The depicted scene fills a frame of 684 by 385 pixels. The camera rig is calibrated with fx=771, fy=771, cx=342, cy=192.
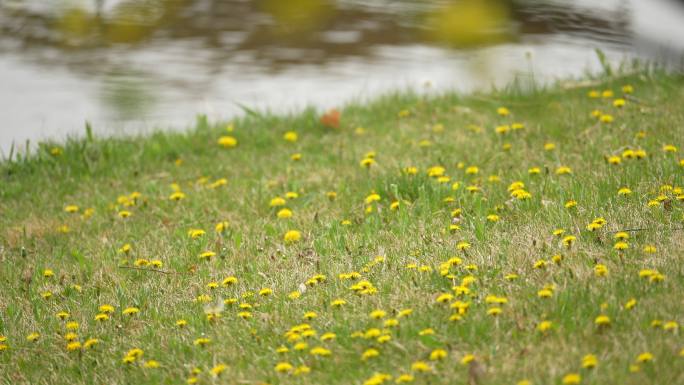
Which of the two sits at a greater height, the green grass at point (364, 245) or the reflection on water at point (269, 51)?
the reflection on water at point (269, 51)

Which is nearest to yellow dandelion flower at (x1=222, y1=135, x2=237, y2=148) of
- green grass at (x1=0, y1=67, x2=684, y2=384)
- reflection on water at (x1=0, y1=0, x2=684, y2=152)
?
green grass at (x1=0, y1=67, x2=684, y2=384)

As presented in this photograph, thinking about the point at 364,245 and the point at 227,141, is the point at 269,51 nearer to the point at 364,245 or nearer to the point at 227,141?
the point at 227,141

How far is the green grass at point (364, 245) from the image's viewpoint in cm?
271

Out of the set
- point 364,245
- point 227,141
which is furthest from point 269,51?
point 364,245

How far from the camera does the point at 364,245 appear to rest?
3.79m

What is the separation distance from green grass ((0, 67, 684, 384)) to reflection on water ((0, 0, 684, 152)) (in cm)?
76

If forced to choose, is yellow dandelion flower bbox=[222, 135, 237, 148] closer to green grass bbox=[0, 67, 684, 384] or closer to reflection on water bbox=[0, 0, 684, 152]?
green grass bbox=[0, 67, 684, 384]

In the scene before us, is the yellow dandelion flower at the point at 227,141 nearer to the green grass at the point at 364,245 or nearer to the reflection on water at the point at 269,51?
the green grass at the point at 364,245

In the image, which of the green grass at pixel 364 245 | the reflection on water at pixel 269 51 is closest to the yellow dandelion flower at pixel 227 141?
the green grass at pixel 364 245

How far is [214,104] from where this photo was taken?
7219 mm

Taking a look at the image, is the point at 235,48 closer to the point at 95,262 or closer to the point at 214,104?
the point at 214,104

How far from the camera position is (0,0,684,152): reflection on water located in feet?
23.1

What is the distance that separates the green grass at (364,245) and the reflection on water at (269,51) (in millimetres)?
760

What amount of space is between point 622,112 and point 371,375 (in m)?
3.73
